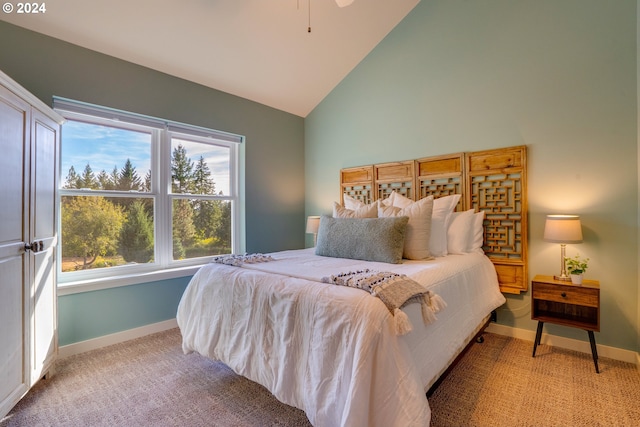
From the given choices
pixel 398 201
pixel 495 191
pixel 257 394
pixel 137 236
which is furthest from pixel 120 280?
pixel 495 191

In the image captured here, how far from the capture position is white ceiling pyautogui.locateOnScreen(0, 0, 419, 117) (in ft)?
7.72

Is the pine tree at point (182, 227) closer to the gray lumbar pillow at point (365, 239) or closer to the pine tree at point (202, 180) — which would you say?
the pine tree at point (202, 180)

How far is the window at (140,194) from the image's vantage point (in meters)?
2.60

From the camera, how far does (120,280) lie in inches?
106

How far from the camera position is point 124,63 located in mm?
2736

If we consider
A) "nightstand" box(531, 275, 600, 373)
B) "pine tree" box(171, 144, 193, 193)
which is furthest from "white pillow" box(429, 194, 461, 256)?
"pine tree" box(171, 144, 193, 193)

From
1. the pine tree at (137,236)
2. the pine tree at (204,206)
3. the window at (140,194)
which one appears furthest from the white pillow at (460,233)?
the pine tree at (137,236)

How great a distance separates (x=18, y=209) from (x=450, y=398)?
2.82 m

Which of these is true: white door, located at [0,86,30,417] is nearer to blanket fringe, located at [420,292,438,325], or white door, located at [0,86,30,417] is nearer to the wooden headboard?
blanket fringe, located at [420,292,438,325]

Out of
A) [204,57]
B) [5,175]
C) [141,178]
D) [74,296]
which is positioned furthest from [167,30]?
[74,296]

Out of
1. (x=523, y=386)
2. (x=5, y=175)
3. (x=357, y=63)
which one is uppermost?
(x=357, y=63)

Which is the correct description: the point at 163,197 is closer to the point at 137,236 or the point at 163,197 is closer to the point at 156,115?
the point at 137,236

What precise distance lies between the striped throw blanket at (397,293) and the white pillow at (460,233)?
122cm

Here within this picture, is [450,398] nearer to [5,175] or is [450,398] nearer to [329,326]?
[329,326]
